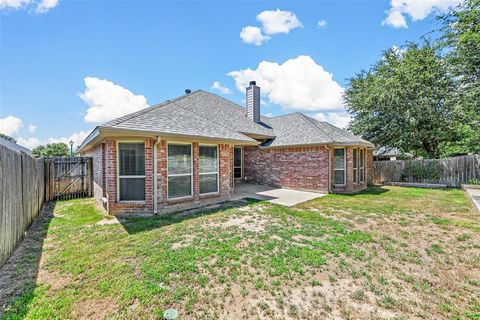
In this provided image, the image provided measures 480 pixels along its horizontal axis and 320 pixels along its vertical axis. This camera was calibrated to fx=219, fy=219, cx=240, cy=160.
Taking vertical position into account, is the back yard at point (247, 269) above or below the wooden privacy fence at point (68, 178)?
below

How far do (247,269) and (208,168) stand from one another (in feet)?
17.8

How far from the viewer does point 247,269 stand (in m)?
3.78

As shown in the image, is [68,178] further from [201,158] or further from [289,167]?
[289,167]

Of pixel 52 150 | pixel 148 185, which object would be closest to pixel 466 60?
pixel 148 185

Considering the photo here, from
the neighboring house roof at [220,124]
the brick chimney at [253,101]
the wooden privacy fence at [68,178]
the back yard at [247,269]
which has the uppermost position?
the brick chimney at [253,101]

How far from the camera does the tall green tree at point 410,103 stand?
15938 mm

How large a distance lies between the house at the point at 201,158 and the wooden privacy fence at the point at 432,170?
1643 millimetres

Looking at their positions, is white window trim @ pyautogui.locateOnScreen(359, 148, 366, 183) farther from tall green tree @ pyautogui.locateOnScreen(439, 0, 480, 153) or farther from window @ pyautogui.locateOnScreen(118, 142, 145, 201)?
window @ pyautogui.locateOnScreen(118, 142, 145, 201)

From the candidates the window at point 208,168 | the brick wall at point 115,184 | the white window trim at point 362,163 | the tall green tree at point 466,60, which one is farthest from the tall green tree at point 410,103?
the brick wall at point 115,184

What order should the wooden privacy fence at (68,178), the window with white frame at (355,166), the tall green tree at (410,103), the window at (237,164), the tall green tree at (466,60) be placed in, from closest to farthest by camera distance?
the wooden privacy fence at (68,178)
the window with white frame at (355,166)
the tall green tree at (466,60)
the window at (237,164)
the tall green tree at (410,103)

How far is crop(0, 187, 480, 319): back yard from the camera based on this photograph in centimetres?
291

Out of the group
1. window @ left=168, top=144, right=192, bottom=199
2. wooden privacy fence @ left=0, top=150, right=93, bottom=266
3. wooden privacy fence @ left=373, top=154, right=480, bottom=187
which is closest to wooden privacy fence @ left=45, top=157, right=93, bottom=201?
wooden privacy fence @ left=0, top=150, right=93, bottom=266

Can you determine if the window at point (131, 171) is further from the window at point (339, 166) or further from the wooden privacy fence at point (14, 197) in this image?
the window at point (339, 166)

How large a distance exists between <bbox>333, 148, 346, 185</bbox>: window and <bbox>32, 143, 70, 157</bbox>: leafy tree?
168 ft
